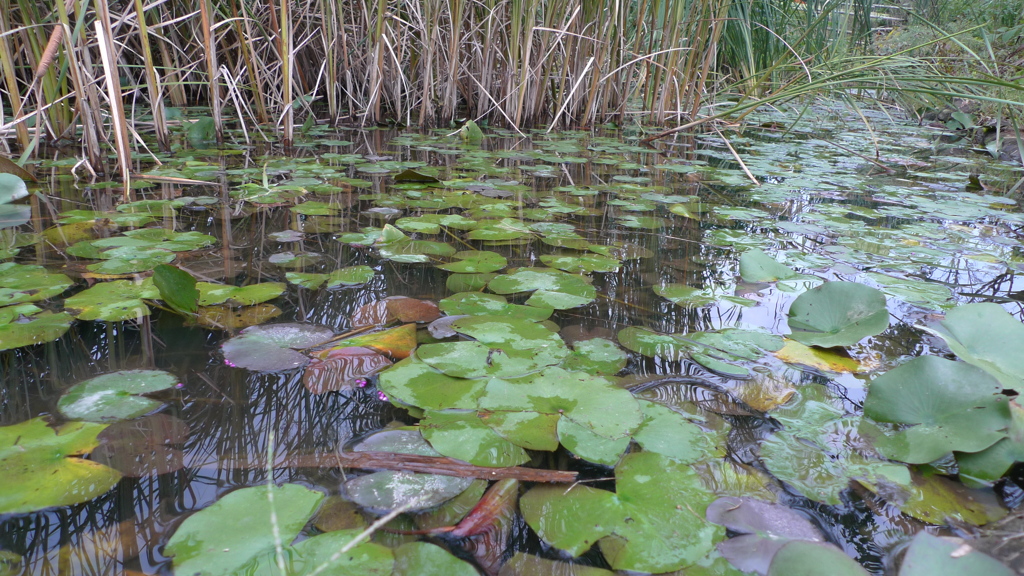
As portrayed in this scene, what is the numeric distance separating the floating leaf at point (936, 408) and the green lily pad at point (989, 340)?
3 cm

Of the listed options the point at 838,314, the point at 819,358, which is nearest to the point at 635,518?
the point at 819,358

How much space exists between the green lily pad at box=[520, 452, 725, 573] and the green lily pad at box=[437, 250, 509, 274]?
62cm

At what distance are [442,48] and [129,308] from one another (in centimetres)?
272

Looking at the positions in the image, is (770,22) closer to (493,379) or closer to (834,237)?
(834,237)

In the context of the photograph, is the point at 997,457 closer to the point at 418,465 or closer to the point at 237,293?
the point at 418,465

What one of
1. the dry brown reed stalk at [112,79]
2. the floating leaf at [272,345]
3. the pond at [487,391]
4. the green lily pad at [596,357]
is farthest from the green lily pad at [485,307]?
the dry brown reed stalk at [112,79]

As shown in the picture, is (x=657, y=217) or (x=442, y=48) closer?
(x=657, y=217)

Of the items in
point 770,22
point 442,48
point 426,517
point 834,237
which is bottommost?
point 426,517

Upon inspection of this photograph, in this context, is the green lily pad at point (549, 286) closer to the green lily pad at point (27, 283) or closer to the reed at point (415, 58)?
the green lily pad at point (27, 283)

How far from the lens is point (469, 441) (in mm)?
649

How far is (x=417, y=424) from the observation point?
0.70 metres

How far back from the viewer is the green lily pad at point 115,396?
0.67 metres

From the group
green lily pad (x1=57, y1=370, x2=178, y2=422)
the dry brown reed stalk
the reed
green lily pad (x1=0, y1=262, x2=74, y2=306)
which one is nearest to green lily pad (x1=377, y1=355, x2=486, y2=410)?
green lily pad (x1=57, y1=370, x2=178, y2=422)

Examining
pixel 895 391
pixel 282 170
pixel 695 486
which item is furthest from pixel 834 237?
pixel 282 170
